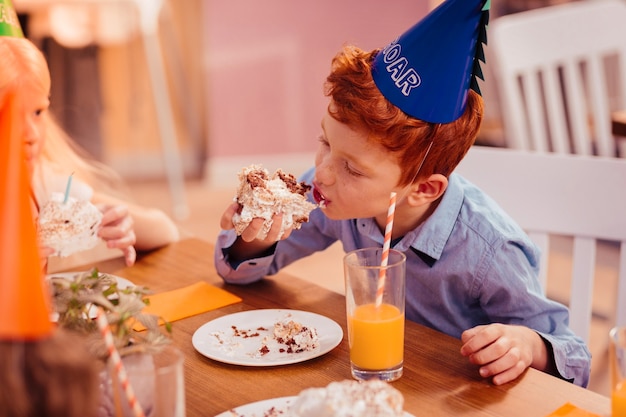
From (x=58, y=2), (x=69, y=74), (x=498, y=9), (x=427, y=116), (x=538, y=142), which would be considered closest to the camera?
(x=427, y=116)

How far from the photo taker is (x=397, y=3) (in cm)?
468

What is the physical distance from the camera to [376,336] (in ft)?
3.34

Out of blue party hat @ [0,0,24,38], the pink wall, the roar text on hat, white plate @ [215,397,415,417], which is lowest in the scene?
the pink wall

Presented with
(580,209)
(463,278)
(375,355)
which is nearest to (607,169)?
(580,209)

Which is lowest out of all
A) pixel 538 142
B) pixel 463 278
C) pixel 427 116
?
pixel 538 142

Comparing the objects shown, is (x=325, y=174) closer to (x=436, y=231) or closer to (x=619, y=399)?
(x=436, y=231)

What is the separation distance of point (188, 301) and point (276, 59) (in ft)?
11.3

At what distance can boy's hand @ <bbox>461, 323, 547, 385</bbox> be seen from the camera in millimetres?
1029

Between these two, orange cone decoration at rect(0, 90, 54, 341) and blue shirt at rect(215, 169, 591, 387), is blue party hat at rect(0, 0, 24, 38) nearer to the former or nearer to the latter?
blue shirt at rect(215, 169, 591, 387)

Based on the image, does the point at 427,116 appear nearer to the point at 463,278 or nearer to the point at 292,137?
the point at 463,278

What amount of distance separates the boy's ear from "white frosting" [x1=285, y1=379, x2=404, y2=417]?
58cm

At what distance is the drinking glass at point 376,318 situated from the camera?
1.02m

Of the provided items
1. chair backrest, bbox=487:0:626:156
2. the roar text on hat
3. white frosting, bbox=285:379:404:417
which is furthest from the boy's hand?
chair backrest, bbox=487:0:626:156

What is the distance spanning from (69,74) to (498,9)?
7.81 ft
